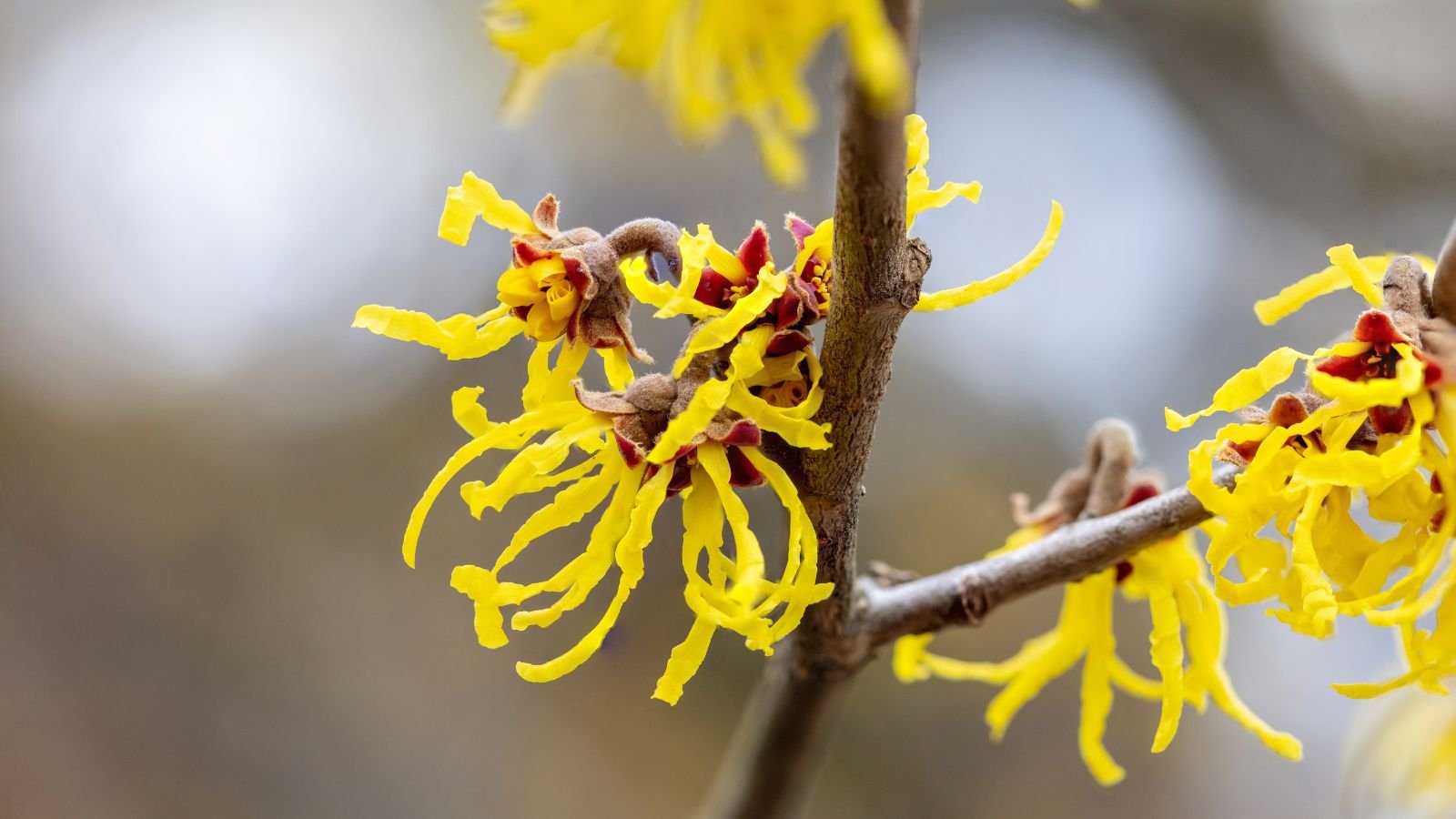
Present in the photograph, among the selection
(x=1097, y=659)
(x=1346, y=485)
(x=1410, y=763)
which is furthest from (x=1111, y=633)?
(x=1410, y=763)

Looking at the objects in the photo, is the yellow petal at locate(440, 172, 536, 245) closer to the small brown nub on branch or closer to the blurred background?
the small brown nub on branch

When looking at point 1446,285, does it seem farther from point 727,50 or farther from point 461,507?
point 461,507

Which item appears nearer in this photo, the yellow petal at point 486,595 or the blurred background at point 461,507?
the yellow petal at point 486,595

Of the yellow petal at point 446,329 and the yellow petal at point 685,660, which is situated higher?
the yellow petal at point 446,329

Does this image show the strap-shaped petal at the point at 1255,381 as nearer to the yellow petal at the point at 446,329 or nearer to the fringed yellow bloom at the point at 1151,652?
the fringed yellow bloom at the point at 1151,652

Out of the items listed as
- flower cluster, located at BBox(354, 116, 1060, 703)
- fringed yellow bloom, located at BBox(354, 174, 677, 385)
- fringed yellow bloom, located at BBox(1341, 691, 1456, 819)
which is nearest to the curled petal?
flower cluster, located at BBox(354, 116, 1060, 703)

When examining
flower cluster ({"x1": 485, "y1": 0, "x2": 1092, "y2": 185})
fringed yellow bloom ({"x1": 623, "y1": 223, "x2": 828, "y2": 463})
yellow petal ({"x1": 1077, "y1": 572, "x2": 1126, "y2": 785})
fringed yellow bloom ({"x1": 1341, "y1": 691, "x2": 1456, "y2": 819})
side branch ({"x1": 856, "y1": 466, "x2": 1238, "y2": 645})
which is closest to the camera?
flower cluster ({"x1": 485, "y1": 0, "x2": 1092, "y2": 185})

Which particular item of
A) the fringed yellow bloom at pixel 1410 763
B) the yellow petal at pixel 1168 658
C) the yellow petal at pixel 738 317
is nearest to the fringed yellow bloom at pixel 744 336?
the yellow petal at pixel 738 317
